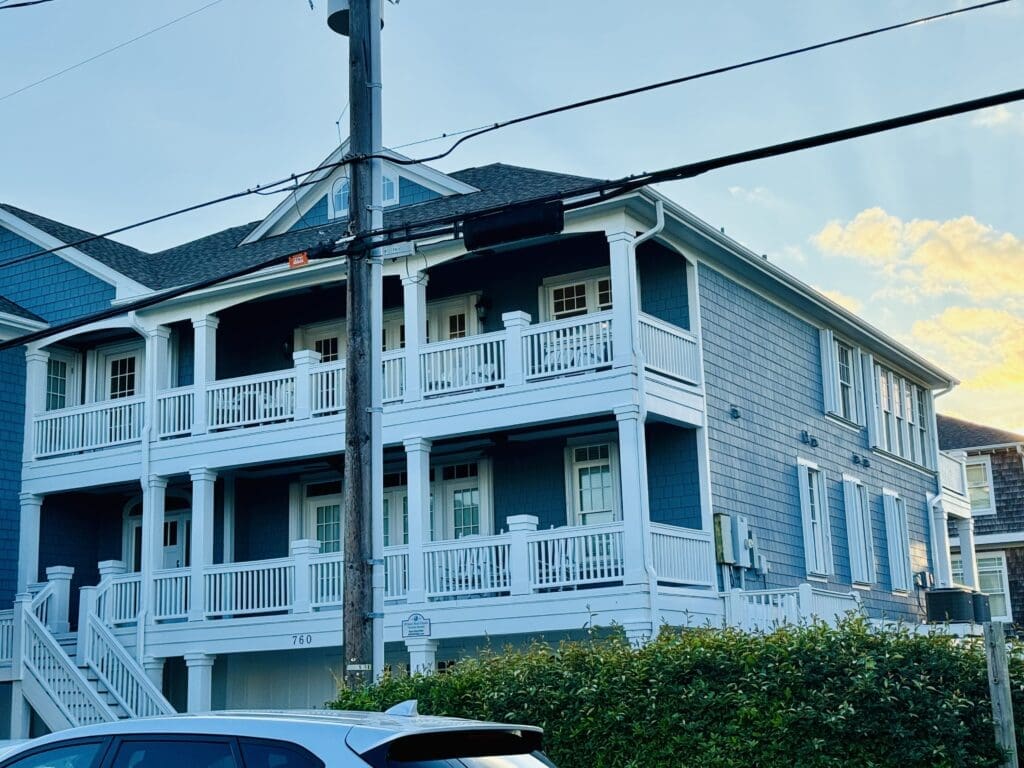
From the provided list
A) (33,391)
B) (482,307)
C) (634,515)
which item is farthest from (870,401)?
(33,391)

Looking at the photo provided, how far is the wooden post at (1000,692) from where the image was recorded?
9.04 meters

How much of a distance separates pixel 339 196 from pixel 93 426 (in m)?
5.73

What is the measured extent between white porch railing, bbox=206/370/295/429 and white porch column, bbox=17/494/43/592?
157 inches

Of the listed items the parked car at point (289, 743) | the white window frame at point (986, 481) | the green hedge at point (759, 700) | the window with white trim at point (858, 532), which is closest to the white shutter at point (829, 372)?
the window with white trim at point (858, 532)

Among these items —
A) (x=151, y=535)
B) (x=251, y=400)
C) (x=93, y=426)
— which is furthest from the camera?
(x=93, y=426)

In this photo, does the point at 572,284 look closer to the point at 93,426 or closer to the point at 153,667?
the point at 93,426

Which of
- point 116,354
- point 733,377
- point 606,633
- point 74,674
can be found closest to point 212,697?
point 74,674

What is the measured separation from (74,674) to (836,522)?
13.1 meters

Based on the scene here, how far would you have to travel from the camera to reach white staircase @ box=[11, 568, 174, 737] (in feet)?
67.7

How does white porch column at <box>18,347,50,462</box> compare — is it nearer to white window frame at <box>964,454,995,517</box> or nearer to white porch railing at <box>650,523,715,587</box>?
white porch railing at <box>650,523,715,587</box>

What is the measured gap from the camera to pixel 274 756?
18.4 feet

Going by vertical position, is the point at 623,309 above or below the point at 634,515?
above

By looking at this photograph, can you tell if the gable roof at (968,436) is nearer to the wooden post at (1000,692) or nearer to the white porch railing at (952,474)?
the white porch railing at (952,474)

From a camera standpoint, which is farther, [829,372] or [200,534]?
[829,372]
